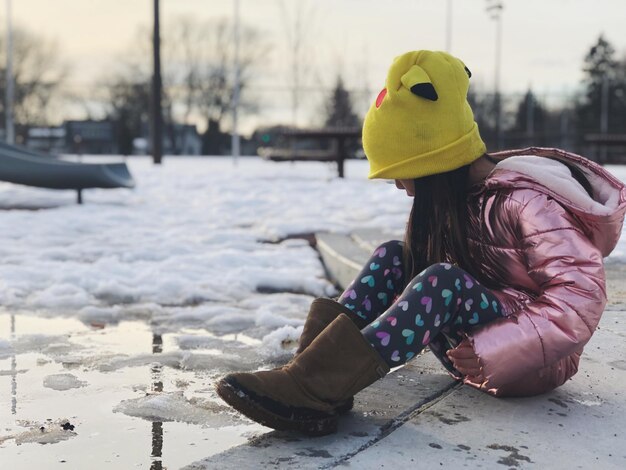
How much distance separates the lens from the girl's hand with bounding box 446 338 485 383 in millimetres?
1931

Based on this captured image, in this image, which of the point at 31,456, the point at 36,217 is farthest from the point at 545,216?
the point at 36,217

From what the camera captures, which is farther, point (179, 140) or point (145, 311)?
point (179, 140)

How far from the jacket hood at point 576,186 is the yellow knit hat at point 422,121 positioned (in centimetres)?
11

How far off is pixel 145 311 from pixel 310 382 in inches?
78.4

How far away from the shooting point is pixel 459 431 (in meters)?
1.79

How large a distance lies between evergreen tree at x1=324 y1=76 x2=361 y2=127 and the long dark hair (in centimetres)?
2041

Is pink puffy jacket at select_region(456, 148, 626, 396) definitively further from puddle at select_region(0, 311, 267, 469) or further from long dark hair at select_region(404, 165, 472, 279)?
puddle at select_region(0, 311, 267, 469)

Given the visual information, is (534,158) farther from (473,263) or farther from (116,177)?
(116,177)

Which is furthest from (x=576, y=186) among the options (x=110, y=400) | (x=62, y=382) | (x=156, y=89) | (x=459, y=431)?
(x=156, y=89)

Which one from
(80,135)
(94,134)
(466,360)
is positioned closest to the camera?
(466,360)

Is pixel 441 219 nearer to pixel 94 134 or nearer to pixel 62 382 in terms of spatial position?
pixel 62 382

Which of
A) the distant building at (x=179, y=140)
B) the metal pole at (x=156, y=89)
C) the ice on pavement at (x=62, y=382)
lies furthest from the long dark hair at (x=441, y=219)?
the distant building at (x=179, y=140)

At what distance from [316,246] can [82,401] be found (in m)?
3.54

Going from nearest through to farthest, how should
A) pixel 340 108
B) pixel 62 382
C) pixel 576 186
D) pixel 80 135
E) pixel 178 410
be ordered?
1. pixel 576 186
2. pixel 178 410
3. pixel 62 382
4. pixel 340 108
5. pixel 80 135
